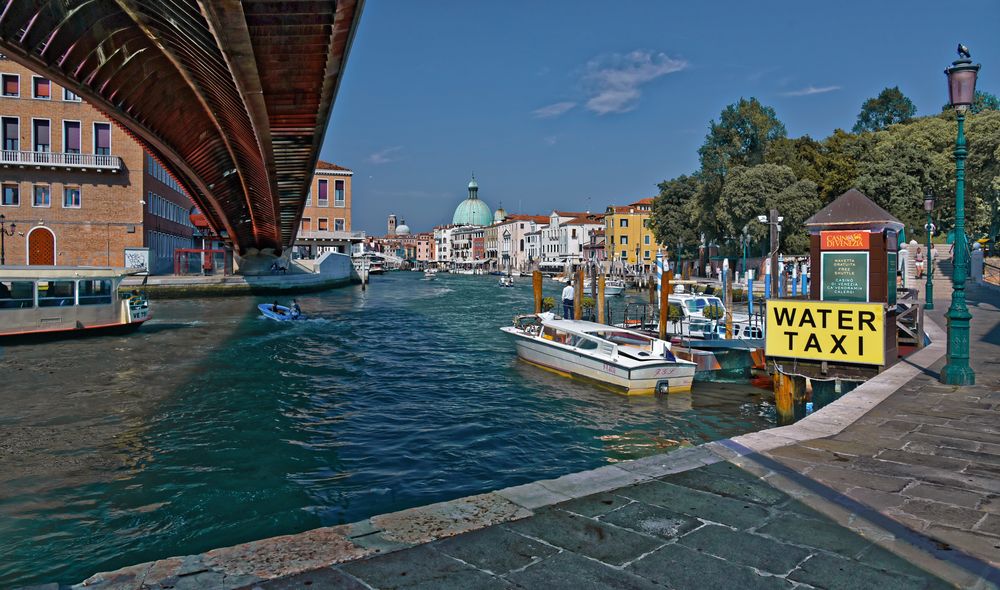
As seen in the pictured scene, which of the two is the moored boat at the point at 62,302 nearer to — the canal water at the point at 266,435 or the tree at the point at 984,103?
the canal water at the point at 266,435

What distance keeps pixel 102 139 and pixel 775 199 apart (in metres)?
47.0

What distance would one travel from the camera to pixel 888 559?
4.17m

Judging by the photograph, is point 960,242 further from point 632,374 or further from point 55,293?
point 55,293

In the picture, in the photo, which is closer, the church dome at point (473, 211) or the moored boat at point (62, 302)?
the moored boat at point (62, 302)

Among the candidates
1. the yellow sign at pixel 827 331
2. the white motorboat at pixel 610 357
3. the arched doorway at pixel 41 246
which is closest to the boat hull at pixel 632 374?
the white motorboat at pixel 610 357

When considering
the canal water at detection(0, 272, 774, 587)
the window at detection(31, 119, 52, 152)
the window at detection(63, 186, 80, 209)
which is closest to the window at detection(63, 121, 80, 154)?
the window at detection(31, 119, 52, 152)

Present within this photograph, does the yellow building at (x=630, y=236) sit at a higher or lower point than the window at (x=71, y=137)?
lower

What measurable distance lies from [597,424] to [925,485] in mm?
7388

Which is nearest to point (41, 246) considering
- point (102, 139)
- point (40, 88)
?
point (102, 139)

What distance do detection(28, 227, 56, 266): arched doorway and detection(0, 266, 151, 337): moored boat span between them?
900 inches

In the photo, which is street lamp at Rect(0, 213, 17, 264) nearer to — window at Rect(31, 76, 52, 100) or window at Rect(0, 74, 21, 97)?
window at Rect(0, 74, 21, 97)

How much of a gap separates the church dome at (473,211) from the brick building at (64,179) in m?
141

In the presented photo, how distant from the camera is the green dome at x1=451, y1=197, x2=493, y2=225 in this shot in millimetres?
186500

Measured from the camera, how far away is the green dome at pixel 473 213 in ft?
612
